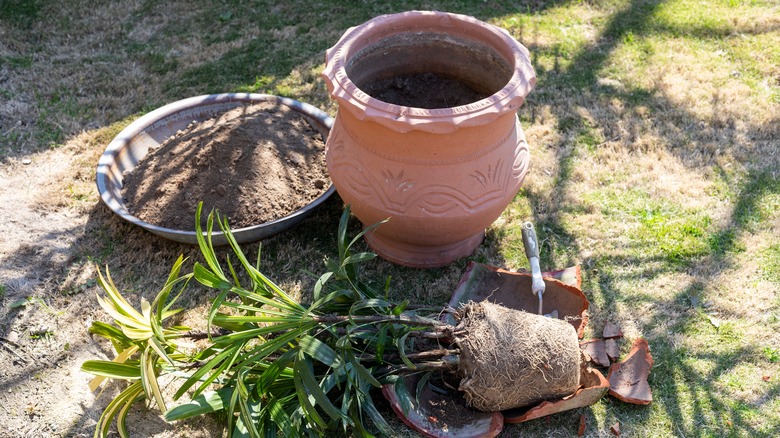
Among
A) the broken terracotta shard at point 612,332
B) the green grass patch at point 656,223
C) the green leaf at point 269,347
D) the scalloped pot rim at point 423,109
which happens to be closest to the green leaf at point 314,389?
the green leaf at point 269,347

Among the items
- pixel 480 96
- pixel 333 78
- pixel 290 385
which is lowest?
pixel 290 385

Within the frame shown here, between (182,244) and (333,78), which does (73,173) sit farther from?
(333,78)

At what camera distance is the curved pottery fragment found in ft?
8.41

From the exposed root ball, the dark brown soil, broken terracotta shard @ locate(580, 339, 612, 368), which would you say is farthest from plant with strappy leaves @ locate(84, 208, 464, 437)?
the dark brown soil

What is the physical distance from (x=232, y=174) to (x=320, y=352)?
55.5 inches

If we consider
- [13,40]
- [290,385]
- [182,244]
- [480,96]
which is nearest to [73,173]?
[182,244]

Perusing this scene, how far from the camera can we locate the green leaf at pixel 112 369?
8.48ft

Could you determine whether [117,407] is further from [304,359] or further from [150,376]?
[304,359]

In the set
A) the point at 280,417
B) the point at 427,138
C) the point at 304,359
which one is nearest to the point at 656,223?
the point at 427,138

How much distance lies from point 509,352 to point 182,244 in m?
1.94

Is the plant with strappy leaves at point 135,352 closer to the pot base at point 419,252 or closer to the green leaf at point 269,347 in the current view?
the green leaf at point 269,347

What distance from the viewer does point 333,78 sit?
9.37ft

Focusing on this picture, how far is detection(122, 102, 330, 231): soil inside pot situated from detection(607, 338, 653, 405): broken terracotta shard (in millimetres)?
1781

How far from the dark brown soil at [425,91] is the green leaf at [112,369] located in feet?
5.93
